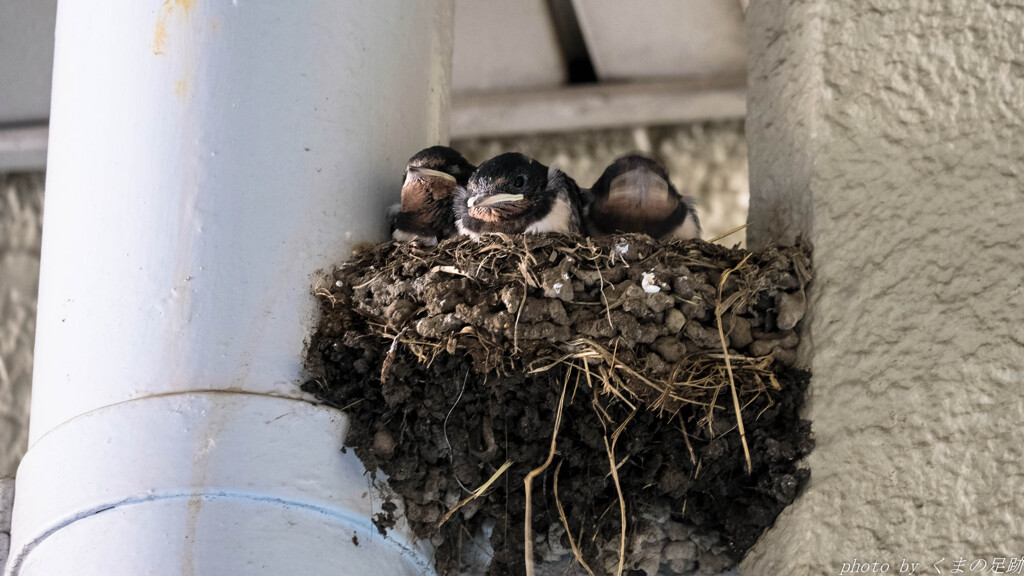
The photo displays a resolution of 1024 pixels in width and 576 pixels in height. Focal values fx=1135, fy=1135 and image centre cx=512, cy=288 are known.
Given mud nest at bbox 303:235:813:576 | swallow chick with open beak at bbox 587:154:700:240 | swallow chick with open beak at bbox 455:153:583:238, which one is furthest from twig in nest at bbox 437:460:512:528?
swallow chick with open beak at bbox 587:154:700:240

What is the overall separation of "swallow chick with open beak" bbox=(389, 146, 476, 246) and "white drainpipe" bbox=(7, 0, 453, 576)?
102 millimetres

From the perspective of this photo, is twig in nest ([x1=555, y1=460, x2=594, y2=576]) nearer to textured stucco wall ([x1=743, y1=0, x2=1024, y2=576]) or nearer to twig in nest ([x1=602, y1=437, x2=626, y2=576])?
twig in nest ([x1=602, y1=437, x2=626, y2=576])

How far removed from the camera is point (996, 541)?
101 inches

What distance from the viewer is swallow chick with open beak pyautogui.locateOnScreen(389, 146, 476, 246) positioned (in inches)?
122

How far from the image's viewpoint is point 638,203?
3326 mm

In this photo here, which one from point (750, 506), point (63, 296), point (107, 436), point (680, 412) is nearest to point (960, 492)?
point (750, 506)

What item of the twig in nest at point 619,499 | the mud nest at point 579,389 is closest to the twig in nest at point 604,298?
the mud nest at point 579,389

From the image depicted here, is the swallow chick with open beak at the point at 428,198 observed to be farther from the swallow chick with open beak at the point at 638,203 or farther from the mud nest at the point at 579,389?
the swallow chick with open beak at the point at 638,203

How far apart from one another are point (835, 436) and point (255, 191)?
153 centimetres

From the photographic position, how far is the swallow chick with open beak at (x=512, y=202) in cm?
318

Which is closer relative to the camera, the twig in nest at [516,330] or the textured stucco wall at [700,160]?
the twig in nest at [516,330]

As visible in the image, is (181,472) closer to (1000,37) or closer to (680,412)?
(680,412)

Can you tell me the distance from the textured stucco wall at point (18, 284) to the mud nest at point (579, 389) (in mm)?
3236

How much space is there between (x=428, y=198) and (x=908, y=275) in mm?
1287
